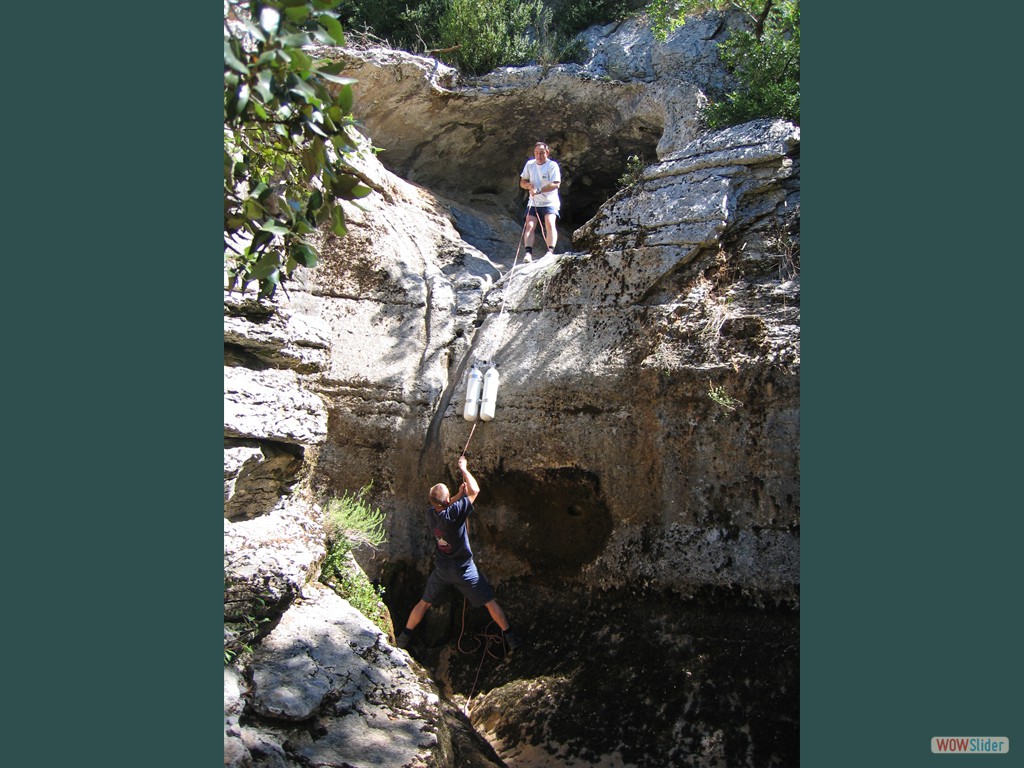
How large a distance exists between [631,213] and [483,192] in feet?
12.0

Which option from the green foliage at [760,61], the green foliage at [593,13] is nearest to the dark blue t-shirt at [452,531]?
the green foliage at [760,61]

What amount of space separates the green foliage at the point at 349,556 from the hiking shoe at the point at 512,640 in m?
0.92

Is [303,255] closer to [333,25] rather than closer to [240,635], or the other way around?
[333,25]

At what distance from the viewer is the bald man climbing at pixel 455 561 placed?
7645 mm

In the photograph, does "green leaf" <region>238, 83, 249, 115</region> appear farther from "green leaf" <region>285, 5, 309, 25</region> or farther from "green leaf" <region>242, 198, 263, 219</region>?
"green leaf" <region>242, 198, 263, 219</region>

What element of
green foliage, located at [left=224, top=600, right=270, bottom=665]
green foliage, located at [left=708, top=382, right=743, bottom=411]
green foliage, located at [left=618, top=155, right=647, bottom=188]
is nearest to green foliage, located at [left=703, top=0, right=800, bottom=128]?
green foliage, located at [left=618, top=155, right=647, bottom=188]

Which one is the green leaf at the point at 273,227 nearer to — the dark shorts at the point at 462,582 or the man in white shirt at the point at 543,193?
the dark shorts at the point at 462,582

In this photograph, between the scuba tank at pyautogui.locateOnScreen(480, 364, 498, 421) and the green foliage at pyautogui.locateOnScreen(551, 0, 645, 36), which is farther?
the green foliage at pyautogui.locateOnScreen(551, 0, 645, 36)

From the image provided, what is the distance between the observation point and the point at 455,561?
774 centimetres

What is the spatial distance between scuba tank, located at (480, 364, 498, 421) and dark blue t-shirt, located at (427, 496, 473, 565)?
0.85 meters

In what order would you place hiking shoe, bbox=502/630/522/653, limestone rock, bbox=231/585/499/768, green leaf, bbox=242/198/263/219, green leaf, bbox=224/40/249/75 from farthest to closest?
hiking shoe, bbox=502/630/522/653 → limestone rock, bbox=231/585/499/768 → green leaf, bbox=242/198/263/219 → green leaf, bbox=224/40/249/75

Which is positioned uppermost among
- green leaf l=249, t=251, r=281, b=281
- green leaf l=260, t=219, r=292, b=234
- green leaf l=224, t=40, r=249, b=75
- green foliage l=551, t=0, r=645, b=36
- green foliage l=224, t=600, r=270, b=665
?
green foliage l=551, t=0, r=645, b=36

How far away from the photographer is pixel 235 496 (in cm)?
725
